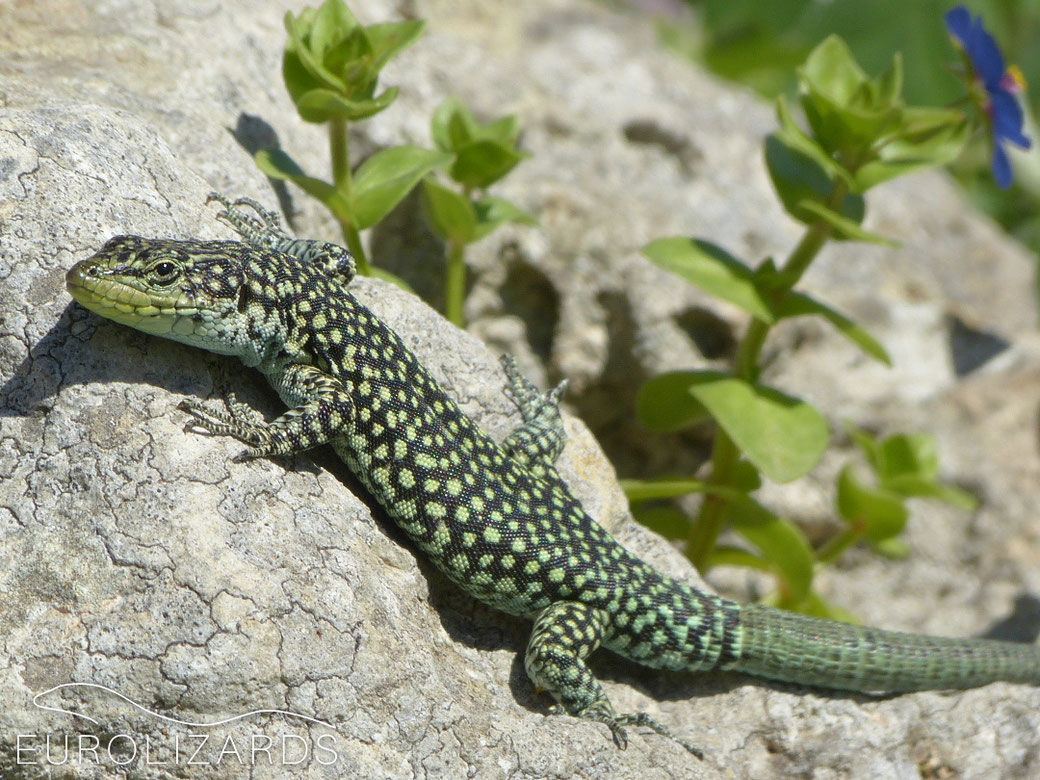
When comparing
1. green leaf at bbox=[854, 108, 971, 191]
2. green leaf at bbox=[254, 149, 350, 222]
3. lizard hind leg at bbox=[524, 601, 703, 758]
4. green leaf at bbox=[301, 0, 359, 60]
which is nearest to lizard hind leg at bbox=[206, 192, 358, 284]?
green leaf at bbox=[254, 149, 350, 222]

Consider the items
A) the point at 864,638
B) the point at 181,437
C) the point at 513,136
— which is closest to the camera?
the point at 181,437

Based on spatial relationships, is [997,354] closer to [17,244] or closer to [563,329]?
[563,329]

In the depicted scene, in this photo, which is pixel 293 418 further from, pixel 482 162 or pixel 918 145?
pixel 918 145

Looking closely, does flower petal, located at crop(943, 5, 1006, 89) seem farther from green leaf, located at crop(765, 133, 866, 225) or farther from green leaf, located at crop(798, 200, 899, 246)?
green leaf, located at crop(798, 200, 899, 246)

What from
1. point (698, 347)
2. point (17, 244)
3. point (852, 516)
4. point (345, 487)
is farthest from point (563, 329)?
point (17, 244)

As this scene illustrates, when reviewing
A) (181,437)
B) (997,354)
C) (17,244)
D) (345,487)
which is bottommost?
(997,354)

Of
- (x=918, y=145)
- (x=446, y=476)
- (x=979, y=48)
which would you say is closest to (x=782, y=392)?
(x=918, y=145)
